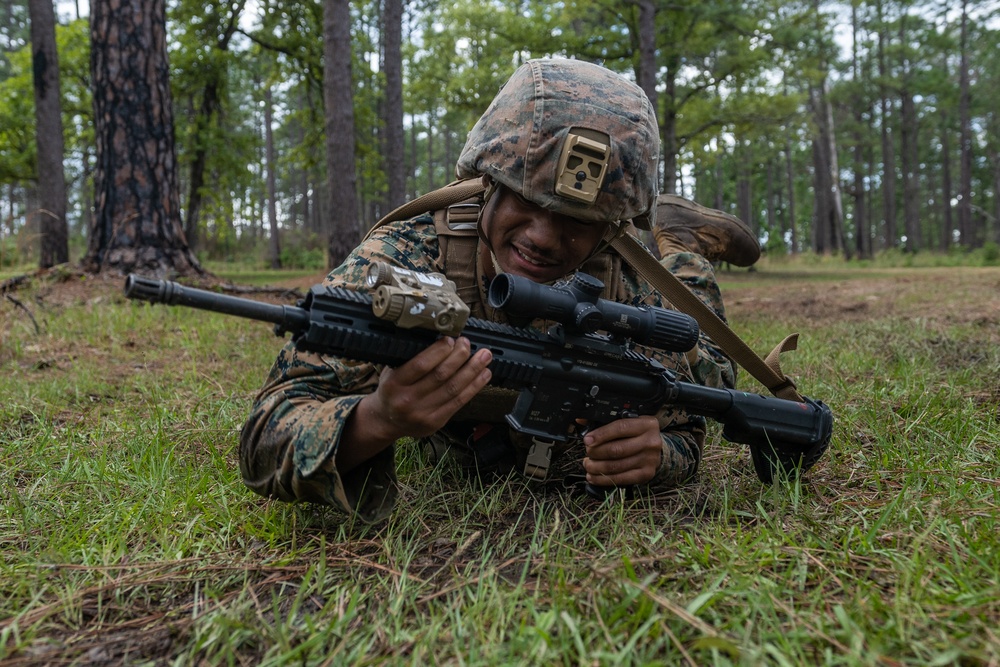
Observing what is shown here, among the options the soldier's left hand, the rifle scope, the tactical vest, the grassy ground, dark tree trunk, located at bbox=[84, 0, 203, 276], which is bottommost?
Answer: the grassy ground

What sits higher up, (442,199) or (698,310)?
(442,199)

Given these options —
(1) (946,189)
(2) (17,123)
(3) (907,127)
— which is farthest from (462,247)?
(1) (946,189)

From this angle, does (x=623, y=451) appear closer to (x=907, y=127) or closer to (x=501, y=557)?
(x=501, y=557)

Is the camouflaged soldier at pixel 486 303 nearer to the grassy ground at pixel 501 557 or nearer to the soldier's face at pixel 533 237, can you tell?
the soldier's face at pixel 533 237

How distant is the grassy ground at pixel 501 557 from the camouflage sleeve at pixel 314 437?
0.11 meters

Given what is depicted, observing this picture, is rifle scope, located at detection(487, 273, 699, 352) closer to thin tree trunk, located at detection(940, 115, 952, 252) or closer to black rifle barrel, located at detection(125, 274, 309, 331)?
black rifle barrel, located at detection(125, 274, 309, 331)

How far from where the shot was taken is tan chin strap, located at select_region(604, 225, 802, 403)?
2.49 metres

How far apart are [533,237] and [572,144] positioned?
322 millimetres

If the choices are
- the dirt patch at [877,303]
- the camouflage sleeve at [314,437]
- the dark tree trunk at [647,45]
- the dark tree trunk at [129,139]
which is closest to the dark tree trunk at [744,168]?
the dark tree trunk at [647,45]

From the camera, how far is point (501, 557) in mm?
1840

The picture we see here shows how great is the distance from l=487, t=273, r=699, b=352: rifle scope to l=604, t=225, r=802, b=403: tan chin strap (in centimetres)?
46

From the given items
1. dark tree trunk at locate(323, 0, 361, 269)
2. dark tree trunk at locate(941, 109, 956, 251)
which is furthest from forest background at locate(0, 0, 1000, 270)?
dark tree trunk at locate(941, 109, 956, 251)

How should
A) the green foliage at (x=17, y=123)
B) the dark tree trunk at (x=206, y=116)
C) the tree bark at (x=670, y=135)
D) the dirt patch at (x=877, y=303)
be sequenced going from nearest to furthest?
the dirt patch at (x=877, y=303) < the dark tree trunk at (x=206, y=116) < the tree bark at (x=670, y=135) < the green foliage at (x=17, y=123)

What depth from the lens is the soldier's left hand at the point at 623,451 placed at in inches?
86.7
